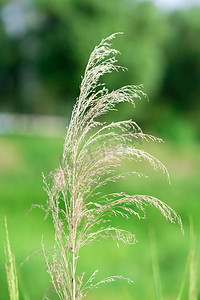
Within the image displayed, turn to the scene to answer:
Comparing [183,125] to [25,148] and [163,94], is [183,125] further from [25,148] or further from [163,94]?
[25,148]

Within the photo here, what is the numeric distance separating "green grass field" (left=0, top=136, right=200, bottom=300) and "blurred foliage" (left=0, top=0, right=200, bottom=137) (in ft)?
20.3

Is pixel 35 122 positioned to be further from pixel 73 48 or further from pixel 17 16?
pixel 73 48

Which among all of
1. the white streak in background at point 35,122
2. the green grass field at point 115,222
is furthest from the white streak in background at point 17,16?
the green grass field at point 115,222

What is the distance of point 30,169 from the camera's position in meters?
15.6

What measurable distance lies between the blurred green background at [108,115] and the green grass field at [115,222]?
0.10 feet

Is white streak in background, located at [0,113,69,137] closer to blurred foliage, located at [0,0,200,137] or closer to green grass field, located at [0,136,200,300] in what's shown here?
blurred foliage, located at [0,0,200,137]

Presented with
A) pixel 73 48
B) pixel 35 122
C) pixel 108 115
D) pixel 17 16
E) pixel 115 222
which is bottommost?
pixel 115 222

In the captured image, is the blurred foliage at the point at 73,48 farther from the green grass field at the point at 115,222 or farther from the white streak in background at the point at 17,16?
the green grass field at the point at 115,222

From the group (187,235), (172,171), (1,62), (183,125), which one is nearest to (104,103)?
(187,235)

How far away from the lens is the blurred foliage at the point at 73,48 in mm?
24250

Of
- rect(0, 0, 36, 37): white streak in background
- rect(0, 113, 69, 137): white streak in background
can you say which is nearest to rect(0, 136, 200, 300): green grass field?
rect(0, 113, 69, 137): white streak in background

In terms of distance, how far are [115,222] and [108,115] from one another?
52.5 ft

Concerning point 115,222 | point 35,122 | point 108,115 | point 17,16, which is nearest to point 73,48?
point 108,115

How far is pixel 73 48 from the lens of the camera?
2364cm
